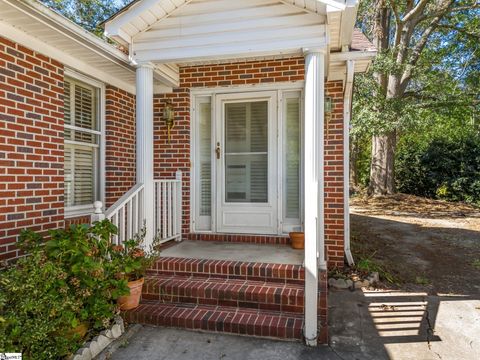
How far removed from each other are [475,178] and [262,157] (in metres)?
10.1

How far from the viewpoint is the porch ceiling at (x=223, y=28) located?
325 cm

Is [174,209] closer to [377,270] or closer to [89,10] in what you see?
[377,270]

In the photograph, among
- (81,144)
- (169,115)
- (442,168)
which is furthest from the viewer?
(442,168)

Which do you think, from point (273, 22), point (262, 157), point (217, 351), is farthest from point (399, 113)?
point (217, 351)

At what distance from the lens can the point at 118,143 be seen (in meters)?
4.64

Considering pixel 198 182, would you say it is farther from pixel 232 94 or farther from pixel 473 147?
pixel 473 147

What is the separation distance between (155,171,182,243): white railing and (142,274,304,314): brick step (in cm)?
91

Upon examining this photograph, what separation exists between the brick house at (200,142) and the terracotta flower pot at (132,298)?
162 mm

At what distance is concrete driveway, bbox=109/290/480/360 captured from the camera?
2730mm

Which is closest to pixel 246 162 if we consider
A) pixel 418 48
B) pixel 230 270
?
pixel 230 270

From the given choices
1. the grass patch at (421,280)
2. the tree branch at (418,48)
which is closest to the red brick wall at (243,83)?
the grass patch at (421,280)

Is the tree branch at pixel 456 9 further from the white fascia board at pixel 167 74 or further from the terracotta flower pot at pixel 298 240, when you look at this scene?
the terracotta flower pot at pixel 298 240

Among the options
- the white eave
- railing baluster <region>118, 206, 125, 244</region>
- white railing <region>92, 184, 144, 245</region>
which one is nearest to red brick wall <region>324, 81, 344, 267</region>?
the white eave

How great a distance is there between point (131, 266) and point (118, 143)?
225 cm
